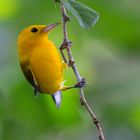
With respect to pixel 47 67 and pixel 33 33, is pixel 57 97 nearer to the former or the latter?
pixel 47 67

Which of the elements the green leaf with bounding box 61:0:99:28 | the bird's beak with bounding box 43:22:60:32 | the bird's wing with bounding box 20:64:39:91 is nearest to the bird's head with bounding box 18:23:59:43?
the bird's beak with bounding box 43:22:60:32

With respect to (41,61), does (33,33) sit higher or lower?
higher

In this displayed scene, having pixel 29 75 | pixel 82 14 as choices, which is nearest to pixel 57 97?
pixel 29 75

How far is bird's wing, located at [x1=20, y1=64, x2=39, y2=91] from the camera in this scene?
2.10 m

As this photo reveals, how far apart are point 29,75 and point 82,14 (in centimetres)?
72

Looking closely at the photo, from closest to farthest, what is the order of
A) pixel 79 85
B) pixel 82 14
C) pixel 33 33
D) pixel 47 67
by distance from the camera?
1. pixel 82 14
2. pixel 79 85
3. pixel 47 67
4. pixel 33 33

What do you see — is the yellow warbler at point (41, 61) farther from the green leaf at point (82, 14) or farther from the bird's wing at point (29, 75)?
the green leaf at point (82, 14)

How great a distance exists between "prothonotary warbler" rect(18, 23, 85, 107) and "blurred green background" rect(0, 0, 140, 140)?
0.10 feet

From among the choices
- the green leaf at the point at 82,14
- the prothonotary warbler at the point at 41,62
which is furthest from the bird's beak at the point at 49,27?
the green leaf at the point at 82,14

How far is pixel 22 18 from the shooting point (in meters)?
2.24

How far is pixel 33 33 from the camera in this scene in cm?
232

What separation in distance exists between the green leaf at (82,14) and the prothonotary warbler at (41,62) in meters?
0.51

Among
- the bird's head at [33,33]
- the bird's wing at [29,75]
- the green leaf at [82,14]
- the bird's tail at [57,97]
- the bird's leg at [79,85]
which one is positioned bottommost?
the bird's tail at [57,97]

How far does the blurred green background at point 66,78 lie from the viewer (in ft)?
6.63
